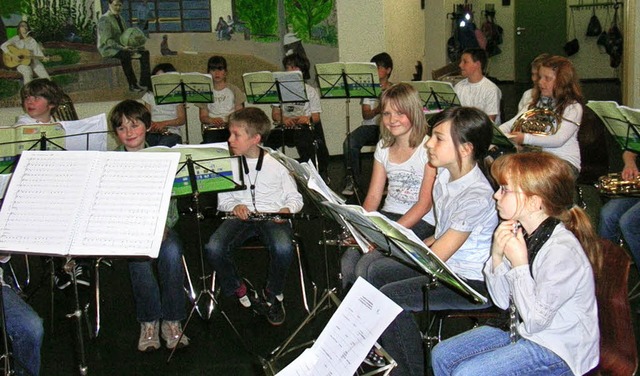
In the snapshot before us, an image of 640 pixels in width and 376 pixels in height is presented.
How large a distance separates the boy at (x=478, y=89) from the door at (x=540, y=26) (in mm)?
11417

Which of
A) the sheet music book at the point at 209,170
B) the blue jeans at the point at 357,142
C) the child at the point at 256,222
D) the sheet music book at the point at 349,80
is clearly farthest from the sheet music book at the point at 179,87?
the sheet music book at the point at 209,170

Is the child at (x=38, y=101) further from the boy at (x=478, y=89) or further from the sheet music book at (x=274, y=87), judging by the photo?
the boy at (x=478, y=89)

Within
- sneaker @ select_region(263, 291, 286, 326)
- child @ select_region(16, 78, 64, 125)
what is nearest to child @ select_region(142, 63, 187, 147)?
child @ select_region(16, 78, 64, 125)

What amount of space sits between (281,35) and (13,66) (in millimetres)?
2918

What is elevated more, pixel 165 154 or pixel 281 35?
pixel 281 35

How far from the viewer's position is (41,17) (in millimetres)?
8148

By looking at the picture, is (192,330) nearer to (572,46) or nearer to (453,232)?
(453,232)

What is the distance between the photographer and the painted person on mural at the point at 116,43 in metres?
8.41

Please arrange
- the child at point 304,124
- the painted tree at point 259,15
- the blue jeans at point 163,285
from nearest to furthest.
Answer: the blue jeans at point 163,285 → the child at point 304,124 → the painted tree at point 259,15

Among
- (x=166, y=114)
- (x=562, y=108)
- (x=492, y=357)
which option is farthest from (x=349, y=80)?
(x=492, y=357)

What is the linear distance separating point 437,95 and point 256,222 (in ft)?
7.56

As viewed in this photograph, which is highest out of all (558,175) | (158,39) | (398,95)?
(158,39)

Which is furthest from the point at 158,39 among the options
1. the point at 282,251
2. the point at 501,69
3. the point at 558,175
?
the point at 501,69

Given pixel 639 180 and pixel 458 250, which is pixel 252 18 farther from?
pixel 458 250
